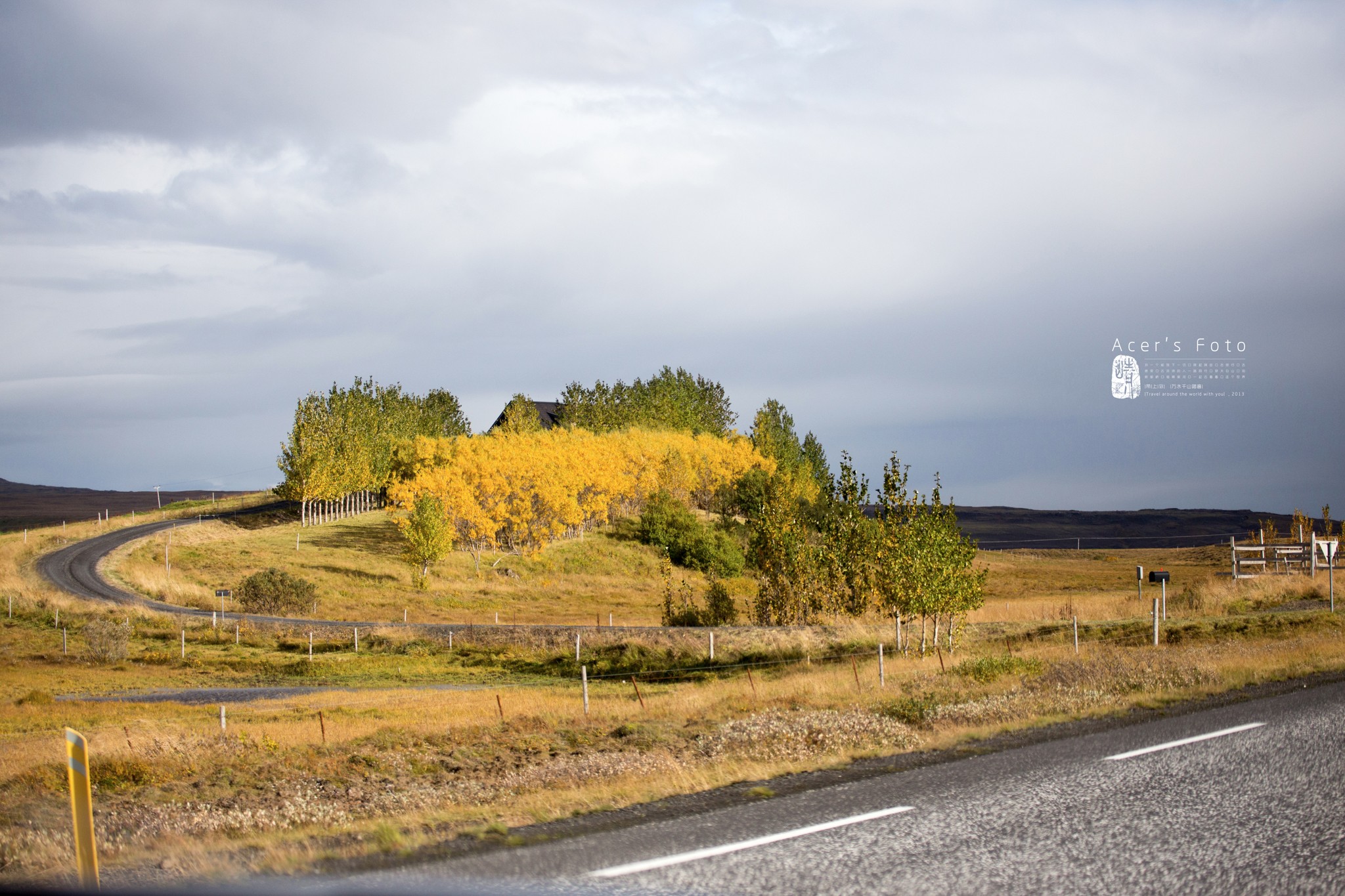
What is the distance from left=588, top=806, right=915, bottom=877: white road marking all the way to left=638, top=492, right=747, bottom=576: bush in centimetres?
7555

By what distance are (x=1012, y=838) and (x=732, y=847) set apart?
8.71ft

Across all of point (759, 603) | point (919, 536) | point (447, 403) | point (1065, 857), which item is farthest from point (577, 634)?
point (447, 403)

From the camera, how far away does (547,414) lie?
146m

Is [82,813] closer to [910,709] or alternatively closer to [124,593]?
[910,709]

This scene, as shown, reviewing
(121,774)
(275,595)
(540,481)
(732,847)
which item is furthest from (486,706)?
(540,481)

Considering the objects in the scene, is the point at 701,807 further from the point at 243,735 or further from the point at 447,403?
the point at 447,403

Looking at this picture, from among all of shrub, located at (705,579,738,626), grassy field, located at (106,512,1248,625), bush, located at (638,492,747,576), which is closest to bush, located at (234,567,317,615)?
grassy field, located at (106,512,1248,625)

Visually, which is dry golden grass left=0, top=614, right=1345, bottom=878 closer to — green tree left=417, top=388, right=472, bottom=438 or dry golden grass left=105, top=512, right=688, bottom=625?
dry golden grass left=105, top=512, right=688, bottom=625

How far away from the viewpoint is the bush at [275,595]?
62312 millimetres

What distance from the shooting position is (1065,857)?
8.21 meters

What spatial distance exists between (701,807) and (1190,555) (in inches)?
4370

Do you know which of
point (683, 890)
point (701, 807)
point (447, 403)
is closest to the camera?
point (683, 890)

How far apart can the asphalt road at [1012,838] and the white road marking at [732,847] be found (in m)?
0.05

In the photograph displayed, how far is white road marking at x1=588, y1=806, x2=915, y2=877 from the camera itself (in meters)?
7.89
